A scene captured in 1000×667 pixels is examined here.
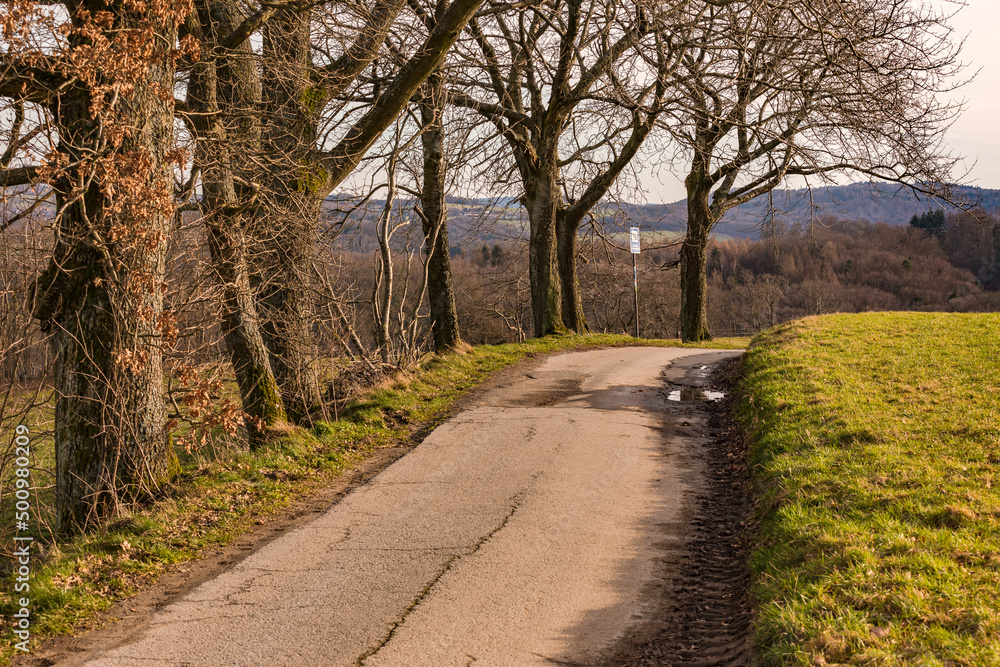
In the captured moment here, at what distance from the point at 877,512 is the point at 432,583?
10.6 ft

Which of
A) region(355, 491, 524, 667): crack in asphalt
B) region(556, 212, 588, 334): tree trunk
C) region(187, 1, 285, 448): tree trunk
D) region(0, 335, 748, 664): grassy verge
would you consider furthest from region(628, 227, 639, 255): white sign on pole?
region(355, 491, 524, 667): crack in asphalt

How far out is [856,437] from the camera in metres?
7.19

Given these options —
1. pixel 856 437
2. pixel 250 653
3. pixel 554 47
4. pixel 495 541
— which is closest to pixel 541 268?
pixel 554 47

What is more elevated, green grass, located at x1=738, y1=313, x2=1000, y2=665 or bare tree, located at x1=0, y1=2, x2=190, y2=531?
bare tree, located at x1=0, y1=2, x2=190, y2=531

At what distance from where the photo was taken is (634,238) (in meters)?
22.0

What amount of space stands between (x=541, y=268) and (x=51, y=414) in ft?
44.0

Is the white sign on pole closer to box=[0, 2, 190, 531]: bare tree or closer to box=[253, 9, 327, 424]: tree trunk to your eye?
box=[253, 9, 327, 424]: tree trunk

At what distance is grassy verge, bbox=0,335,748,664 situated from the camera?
4.84 m

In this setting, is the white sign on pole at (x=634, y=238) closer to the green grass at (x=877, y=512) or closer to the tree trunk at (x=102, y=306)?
the green grass at (x=877, y=512)

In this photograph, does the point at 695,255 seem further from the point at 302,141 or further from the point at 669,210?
the point at 302,141

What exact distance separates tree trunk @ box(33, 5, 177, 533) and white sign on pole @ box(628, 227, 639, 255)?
16.7m

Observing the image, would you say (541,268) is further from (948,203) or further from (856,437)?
(856,437)

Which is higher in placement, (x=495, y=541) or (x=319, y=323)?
(x=319, y=323)

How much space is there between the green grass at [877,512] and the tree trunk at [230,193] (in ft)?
17.5
